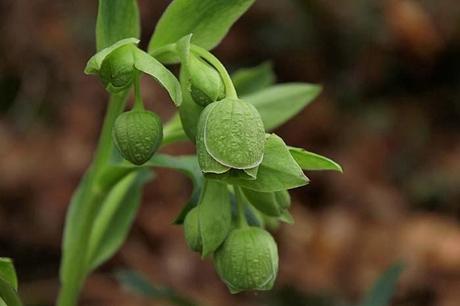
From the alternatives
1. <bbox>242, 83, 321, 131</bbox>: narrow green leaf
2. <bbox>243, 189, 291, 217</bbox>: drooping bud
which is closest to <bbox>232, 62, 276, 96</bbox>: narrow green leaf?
<bbox>242, 83, 321, 131</bbox>: narrow green leaf

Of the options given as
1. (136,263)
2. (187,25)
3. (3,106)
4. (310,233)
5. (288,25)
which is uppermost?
(288,25)

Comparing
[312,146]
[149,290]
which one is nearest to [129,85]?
[149,290]

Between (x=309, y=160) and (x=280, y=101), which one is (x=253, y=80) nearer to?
(x=280, y=101)

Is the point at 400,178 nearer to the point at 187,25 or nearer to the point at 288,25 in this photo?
the point at 288,25

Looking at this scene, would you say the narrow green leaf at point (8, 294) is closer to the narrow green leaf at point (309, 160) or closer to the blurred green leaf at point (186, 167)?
the blurred green leaf at point (186, 167)

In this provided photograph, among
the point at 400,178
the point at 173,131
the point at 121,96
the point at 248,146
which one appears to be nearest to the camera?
the point at 248,146

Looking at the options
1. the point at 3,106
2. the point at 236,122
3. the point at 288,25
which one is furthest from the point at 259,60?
the point at 236,122
